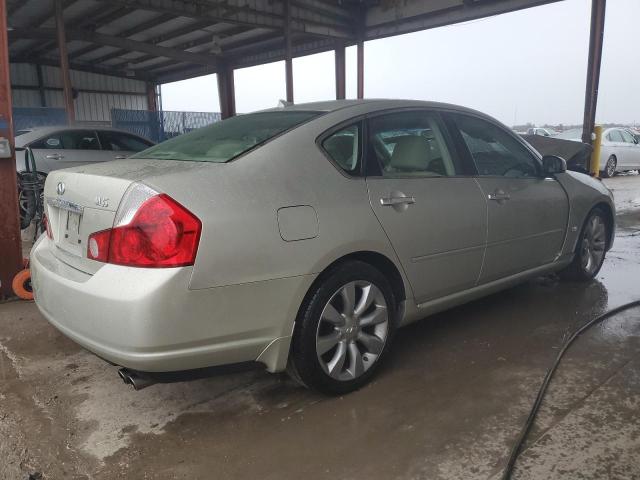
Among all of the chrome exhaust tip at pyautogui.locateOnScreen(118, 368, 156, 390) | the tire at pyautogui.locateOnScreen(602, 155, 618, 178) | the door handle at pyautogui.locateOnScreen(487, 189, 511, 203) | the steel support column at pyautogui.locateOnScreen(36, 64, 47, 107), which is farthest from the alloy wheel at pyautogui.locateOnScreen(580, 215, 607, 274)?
the steel support column at pyautogui.locateOnScreen(36, 64, 47, 107)

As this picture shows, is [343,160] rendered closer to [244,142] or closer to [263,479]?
[244,142]

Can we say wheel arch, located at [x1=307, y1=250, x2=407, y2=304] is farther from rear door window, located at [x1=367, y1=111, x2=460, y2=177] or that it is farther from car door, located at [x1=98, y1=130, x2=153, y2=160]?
car door, located at [x1=98, y1=130, x2=153, y2=160]

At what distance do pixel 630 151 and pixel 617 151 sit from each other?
803 millimetres

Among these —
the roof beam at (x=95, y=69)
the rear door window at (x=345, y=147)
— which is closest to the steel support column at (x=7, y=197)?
the rear door window at (x=345, y=147)

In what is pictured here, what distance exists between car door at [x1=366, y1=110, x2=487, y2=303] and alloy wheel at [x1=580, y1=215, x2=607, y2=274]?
1.67 metres

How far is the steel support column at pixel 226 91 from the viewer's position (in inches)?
752

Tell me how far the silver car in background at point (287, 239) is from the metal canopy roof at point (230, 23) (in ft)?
31.8

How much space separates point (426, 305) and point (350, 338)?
1.99ft

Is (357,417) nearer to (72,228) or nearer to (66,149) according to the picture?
(72,228)

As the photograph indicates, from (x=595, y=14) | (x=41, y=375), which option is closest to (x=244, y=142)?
(x=41, y=375)

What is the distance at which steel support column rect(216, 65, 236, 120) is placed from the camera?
1911cm

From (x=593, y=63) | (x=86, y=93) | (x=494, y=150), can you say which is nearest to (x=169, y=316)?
(x=494, y=150)

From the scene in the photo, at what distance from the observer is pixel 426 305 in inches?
118

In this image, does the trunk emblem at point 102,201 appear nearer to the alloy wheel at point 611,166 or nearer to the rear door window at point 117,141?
the rear door window at point 117,141
